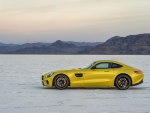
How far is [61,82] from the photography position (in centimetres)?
1484

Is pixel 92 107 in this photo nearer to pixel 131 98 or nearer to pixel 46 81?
pixel 131 98

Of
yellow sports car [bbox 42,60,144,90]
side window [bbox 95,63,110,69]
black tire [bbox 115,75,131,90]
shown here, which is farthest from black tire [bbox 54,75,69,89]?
black tire [bbox 115,75,131,90]

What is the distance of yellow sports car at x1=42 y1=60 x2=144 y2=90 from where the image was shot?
14.8 m

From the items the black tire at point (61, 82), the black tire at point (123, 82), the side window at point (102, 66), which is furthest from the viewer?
the side window at point (102, 66)

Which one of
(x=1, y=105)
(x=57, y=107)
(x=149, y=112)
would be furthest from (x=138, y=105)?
(x=1, y=105)

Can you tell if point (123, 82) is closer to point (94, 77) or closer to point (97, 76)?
point (97, 76)

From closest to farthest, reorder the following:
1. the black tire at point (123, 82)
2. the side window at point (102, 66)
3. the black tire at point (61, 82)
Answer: the black tire at point (61, 82), the black tire at point (123, 82), the side window at point (102, 66)

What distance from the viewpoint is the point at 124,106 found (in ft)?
32.7

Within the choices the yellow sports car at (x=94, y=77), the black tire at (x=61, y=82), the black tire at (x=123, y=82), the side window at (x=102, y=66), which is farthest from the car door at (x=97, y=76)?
the black tire at (x=61, y=82)

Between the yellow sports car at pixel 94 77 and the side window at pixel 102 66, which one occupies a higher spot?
the side window at pixel 102 66

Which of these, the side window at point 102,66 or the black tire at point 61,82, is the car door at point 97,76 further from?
the black tire at point 61,82

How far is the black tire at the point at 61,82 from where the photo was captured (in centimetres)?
1476

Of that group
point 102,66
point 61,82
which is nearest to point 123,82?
point 102,66

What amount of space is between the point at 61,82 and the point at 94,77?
1.45 metres
